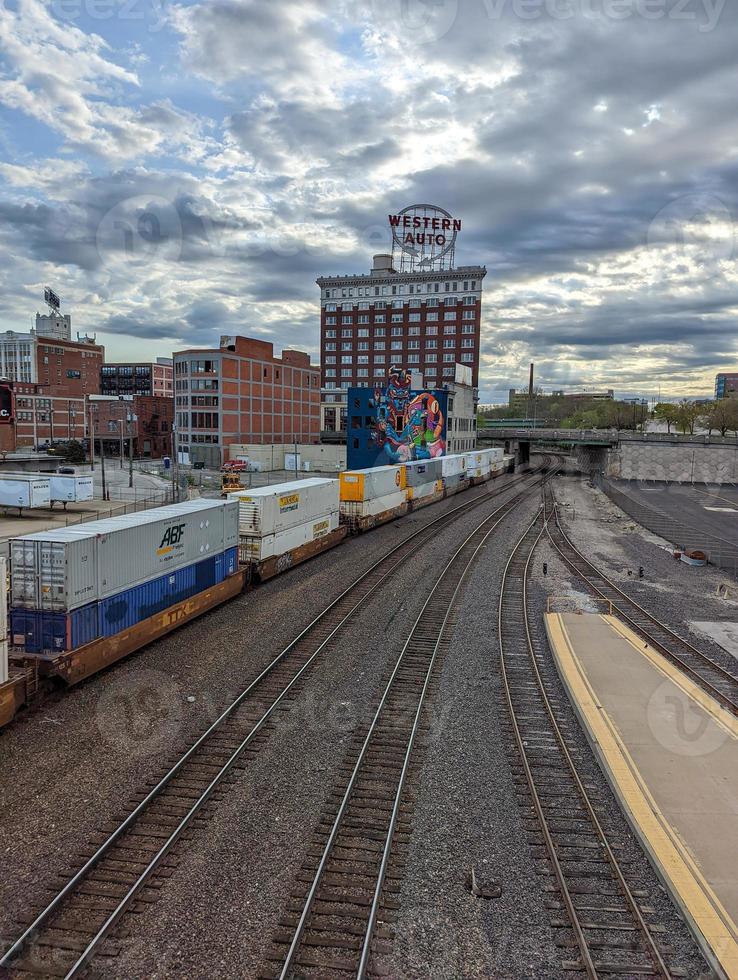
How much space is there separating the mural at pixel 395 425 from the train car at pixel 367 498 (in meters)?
22.9

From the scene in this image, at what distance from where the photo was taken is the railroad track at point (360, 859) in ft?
28.4

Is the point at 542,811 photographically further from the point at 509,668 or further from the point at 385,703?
the point at 509,668

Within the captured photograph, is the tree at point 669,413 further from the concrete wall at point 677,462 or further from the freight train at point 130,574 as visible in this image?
the freight train at point 130,574

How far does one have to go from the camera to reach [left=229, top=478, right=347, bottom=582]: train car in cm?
2844

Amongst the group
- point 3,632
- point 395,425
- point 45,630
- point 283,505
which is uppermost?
point 395,425

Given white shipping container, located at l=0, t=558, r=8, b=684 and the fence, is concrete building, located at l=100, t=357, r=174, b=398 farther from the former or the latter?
white shipping container, located at l=0, t=558, r=8, b=684

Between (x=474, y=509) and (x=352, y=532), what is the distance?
729 inches

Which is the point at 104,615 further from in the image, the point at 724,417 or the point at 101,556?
the point at 724,417

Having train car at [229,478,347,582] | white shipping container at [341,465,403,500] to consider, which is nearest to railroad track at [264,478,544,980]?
train car at [229,478,347,582]

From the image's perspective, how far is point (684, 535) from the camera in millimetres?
44875

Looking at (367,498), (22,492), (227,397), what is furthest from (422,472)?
(227,397)

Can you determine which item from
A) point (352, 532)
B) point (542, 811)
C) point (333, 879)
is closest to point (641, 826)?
point (542, 811)

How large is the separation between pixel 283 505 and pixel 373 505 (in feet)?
49.8

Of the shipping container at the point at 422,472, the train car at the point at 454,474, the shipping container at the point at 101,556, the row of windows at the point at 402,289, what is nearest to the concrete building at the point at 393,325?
the row of windows at the point at 402,289
